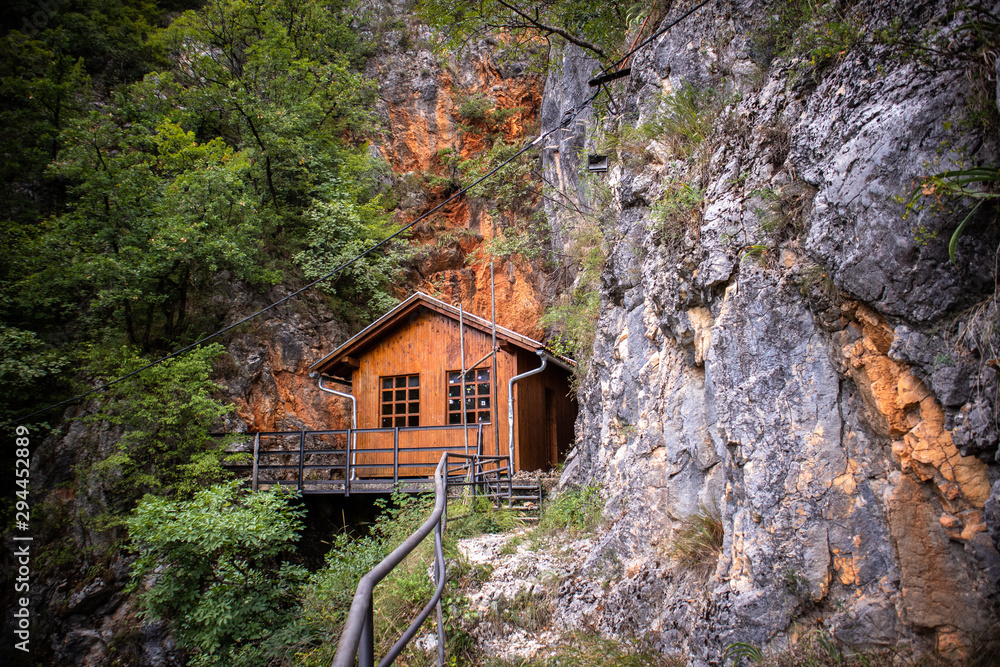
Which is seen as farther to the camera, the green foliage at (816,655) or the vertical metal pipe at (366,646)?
the green foliage at (816,655)

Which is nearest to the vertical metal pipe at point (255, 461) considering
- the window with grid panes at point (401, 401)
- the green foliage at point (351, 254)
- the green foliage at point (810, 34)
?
the window with grid panes at point (401, 401)

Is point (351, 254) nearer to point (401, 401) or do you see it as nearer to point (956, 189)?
point (401, 401)

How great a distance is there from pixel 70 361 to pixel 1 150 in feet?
21.4

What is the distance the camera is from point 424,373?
13.3 m

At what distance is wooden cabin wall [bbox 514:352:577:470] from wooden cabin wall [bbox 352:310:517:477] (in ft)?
1.46

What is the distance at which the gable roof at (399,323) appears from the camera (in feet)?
41.4

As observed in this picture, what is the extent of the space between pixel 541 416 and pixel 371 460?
454 centimetres

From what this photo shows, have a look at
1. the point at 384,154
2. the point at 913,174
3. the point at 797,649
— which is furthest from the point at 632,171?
the point at 384,154

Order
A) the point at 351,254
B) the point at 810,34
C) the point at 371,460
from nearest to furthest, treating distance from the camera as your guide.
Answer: the point at 810,34 < the point at 371,460 < the point at 351,254

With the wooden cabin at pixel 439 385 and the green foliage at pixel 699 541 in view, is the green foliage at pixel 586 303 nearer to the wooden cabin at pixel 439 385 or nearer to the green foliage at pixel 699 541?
the wooden cabin at pixel 439 385

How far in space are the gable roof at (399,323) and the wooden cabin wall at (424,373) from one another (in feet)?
0.74

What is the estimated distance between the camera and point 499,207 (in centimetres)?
1969

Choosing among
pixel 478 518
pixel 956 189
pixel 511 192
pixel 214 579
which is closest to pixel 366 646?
pixel 956 189

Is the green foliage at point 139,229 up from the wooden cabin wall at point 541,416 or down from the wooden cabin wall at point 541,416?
up
